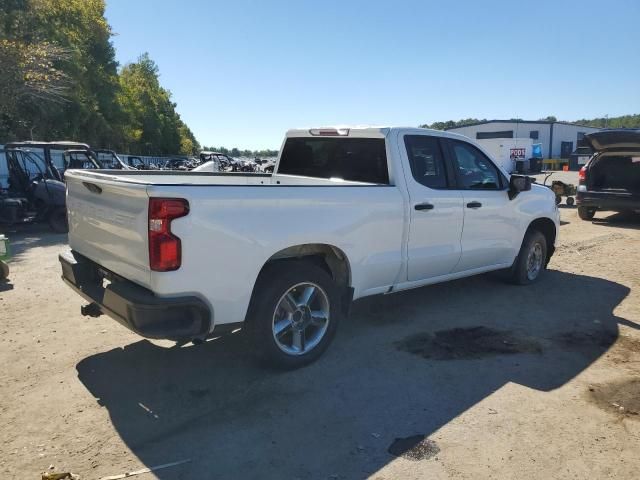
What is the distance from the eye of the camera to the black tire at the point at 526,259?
6617 millimetres

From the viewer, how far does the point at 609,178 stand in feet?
41.7

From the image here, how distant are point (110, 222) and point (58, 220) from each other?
9250mm

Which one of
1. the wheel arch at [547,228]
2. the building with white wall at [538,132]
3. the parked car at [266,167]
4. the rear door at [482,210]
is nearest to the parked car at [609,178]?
the wheel arch at [547,228]

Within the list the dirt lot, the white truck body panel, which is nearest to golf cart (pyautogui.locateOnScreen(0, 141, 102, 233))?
the dirt lot

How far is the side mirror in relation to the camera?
5.98 metres

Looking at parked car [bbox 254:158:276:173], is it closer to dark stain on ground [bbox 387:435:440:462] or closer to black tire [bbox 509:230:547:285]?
black tire [bbox 509:230:547:285]

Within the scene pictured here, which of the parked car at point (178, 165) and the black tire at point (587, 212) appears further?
the parked car at point (178, 165)

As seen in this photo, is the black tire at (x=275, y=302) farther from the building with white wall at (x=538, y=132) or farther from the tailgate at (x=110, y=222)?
the building with white wall at (x=538, y=132)

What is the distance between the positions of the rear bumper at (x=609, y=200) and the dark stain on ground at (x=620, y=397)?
9.01m

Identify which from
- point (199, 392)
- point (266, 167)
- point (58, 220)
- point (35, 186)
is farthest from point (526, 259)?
point (266, 167)

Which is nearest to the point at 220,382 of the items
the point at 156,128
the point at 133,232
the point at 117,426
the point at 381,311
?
the point at 117,426

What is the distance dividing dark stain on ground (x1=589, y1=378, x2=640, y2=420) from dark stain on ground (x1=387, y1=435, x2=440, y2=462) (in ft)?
4.63

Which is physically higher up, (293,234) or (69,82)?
(69,82)

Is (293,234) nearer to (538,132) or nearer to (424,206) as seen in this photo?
(424,206)
